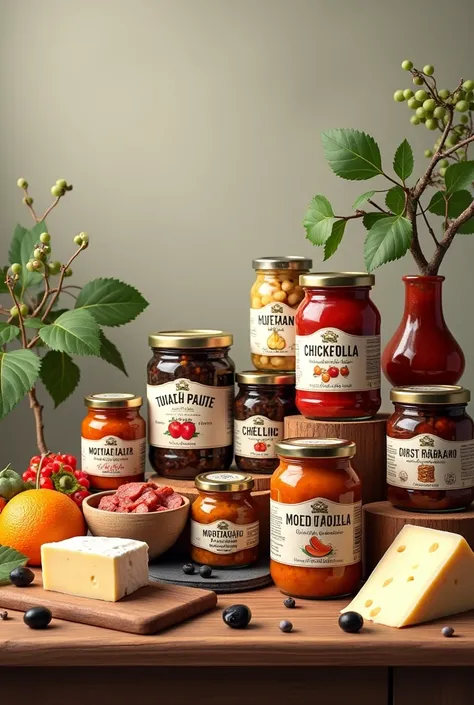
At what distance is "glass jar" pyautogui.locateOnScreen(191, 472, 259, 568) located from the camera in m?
1.32

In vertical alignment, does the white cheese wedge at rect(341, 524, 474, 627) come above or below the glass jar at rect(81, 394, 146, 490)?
below

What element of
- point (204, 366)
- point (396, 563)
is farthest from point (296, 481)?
point (204, 366)

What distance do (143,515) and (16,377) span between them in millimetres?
344

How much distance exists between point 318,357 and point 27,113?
110cm

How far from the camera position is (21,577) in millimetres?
1264

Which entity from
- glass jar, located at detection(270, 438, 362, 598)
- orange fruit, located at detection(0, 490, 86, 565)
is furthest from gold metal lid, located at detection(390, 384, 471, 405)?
orange fruit, located at detection(0, 490, 86, 565)

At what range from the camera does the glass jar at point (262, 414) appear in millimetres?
1445

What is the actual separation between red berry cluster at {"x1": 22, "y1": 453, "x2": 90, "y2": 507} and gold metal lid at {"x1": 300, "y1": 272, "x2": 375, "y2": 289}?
44 centimetres

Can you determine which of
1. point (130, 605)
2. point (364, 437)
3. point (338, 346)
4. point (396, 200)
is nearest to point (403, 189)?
point (396, 200)

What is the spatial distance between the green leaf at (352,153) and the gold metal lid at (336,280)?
15 cm

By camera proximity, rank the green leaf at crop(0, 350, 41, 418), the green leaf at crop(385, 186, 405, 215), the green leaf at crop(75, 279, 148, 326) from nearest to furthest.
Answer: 1. the green leaf at crop(385, 186, 405, 215)
2. the green leaf at crop(0, 350, 41, 418)
3. the green leaf at crop(75, 279, 148, 326)

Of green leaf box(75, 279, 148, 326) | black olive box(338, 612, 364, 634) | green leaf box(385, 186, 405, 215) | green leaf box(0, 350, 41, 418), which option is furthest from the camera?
green leaf box(75, 279, 148, 326)

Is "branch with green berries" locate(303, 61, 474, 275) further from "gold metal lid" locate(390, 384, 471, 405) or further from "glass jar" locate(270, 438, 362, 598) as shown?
"glass jar" locate(270, 438, 362, 598)

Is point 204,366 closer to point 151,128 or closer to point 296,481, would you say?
point 296,481
